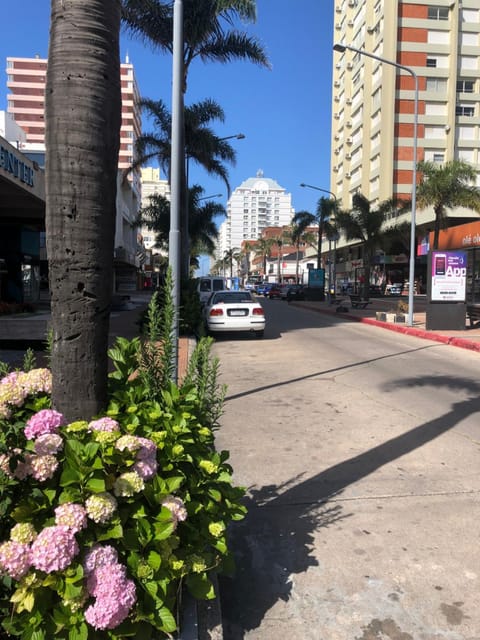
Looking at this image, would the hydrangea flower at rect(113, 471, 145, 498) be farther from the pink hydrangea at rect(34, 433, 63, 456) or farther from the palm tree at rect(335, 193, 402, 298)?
the palm tree at rect(335, 193, 402, 298)

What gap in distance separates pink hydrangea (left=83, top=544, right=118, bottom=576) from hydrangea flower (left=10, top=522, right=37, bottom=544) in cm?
22

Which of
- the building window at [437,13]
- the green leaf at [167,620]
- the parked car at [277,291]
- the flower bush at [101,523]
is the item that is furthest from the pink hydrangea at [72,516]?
the building window at [437,13]

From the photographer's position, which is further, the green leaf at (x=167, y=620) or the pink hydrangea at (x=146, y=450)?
the pink hydrangea at (x=146, y=450)

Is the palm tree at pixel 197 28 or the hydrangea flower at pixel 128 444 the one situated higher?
the palm tree at pixel 197 28

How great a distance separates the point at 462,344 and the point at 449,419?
26.4 ft

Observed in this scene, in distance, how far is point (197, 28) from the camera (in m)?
19.4

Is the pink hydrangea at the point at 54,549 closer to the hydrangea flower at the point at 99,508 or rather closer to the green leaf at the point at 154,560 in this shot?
the hydrangea flower at the point at 99,508

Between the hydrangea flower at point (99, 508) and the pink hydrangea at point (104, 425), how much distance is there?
31 centimetres

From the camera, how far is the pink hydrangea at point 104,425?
2.37 metres

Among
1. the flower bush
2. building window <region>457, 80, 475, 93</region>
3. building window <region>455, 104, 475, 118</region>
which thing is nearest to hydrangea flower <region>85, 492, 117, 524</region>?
the flower bush

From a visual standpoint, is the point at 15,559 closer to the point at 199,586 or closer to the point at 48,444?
the point at 48,444

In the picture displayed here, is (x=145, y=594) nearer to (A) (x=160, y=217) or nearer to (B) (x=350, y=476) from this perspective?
(B) (x=350, y=476)

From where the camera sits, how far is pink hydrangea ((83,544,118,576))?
2.08 metres

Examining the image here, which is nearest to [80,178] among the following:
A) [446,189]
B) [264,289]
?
[446,189]
